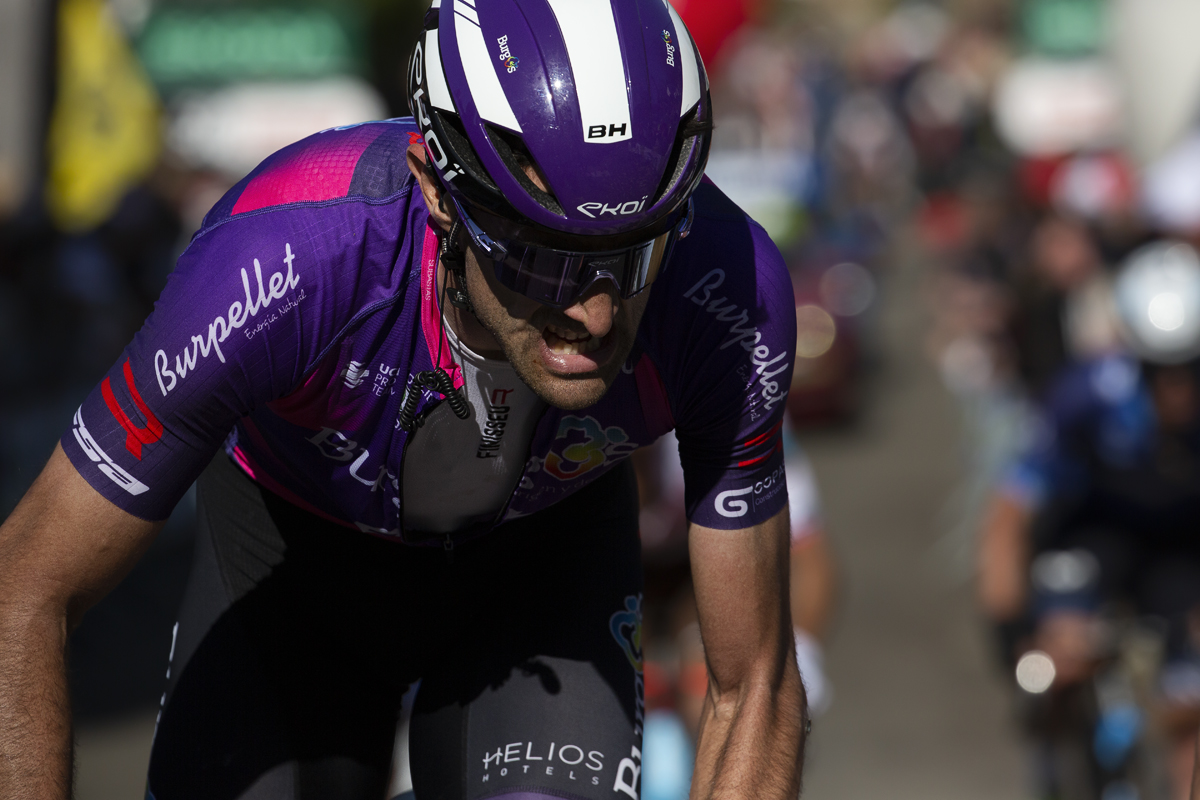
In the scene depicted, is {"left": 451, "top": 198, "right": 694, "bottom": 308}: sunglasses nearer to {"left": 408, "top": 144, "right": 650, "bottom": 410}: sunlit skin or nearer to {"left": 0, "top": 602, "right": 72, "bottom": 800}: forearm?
{"left": 408, "top": 144, "right": 650, "bottom": 410}: sunlit skin

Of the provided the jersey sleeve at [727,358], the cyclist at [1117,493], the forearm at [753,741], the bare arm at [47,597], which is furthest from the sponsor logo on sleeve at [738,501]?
the cyclist at [1117,493]

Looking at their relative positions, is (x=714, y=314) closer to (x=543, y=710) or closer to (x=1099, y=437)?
(x=543, y=710)

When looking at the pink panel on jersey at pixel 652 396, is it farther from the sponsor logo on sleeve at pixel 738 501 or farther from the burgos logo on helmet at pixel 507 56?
the burgos logo on helmet at pixel 507 56

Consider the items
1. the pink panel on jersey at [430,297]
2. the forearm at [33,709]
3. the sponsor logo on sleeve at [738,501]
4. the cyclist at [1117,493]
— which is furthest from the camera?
the cyclist at [1117,493]

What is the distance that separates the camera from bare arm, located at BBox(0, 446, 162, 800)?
1.99 m

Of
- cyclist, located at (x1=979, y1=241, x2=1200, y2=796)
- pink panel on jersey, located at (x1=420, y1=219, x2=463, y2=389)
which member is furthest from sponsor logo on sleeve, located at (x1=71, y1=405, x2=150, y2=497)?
cyclist, located at (x1=979, y1=241, x2=1200, y2=796)

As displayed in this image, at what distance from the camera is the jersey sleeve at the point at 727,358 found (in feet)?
7.63

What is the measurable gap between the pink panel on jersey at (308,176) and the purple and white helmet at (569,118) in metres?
0.21

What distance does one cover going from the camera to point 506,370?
2.34 m

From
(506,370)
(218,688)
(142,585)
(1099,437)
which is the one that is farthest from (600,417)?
(142,585)

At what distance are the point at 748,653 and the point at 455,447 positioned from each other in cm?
61

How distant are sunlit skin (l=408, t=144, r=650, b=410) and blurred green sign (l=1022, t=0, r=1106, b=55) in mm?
15937

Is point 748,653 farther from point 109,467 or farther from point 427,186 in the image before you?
point 109,467

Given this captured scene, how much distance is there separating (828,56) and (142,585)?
627 inches
